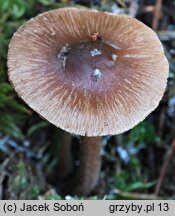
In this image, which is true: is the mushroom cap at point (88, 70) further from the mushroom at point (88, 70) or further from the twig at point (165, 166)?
A: the twig at point (165, 166)

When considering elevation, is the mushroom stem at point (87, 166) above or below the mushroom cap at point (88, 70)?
below

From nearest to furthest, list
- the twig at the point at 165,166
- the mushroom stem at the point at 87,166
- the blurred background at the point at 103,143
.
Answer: the mushroom stem at the point at 87,166
the blurred background at the point at 103,143
the twig at the point at 165,166

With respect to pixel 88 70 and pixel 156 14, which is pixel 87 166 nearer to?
pixel 88 70

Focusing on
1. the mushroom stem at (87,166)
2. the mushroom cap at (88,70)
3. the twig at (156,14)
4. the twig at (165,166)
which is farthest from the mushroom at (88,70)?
the twig at (165,166)

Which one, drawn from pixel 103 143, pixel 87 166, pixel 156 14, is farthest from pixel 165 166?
pixel 156 14

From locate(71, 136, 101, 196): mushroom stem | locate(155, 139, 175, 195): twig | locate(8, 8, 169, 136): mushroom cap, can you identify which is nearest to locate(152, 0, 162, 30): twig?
locate(8, 8, 169, 136): mushroom cap
